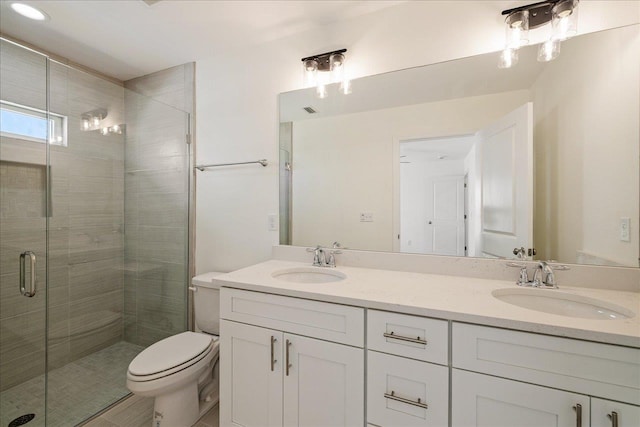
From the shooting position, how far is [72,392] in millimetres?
1705

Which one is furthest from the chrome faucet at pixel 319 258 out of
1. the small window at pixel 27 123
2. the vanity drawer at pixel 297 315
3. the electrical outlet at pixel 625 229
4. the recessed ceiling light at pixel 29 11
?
the recessed ceiling light at pixel 29 11

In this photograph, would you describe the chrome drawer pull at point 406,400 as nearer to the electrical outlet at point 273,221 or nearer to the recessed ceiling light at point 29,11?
the electrical outlet at point 273,221

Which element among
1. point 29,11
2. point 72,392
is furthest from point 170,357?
point 29,11

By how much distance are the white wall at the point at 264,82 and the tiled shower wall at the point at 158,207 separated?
0.19 meters

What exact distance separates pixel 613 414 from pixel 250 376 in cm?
128

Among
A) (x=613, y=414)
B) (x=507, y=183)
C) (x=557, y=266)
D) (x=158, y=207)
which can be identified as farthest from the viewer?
(x=158, y=207)

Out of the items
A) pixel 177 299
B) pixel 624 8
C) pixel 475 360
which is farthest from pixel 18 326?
pixel 624 8

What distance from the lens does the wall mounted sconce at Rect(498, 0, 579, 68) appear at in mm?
1183

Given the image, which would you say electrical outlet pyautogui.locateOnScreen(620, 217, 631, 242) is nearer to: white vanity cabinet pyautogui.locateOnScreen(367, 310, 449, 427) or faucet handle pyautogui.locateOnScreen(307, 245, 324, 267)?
white vanity cabinet pyautogui.locateOnScreen(367, 310, 449, 427)

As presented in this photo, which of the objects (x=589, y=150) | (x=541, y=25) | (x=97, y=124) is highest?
(x=541, y=25)

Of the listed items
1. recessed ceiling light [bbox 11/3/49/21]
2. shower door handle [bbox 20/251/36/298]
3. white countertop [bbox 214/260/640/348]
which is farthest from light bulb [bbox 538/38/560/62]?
shower door handle [bbox 20/251/36/298]

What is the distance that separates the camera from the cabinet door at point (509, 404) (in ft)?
2.54

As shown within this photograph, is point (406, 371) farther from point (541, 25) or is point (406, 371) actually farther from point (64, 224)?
point (64, 224)

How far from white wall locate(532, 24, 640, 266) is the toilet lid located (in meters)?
1.88
